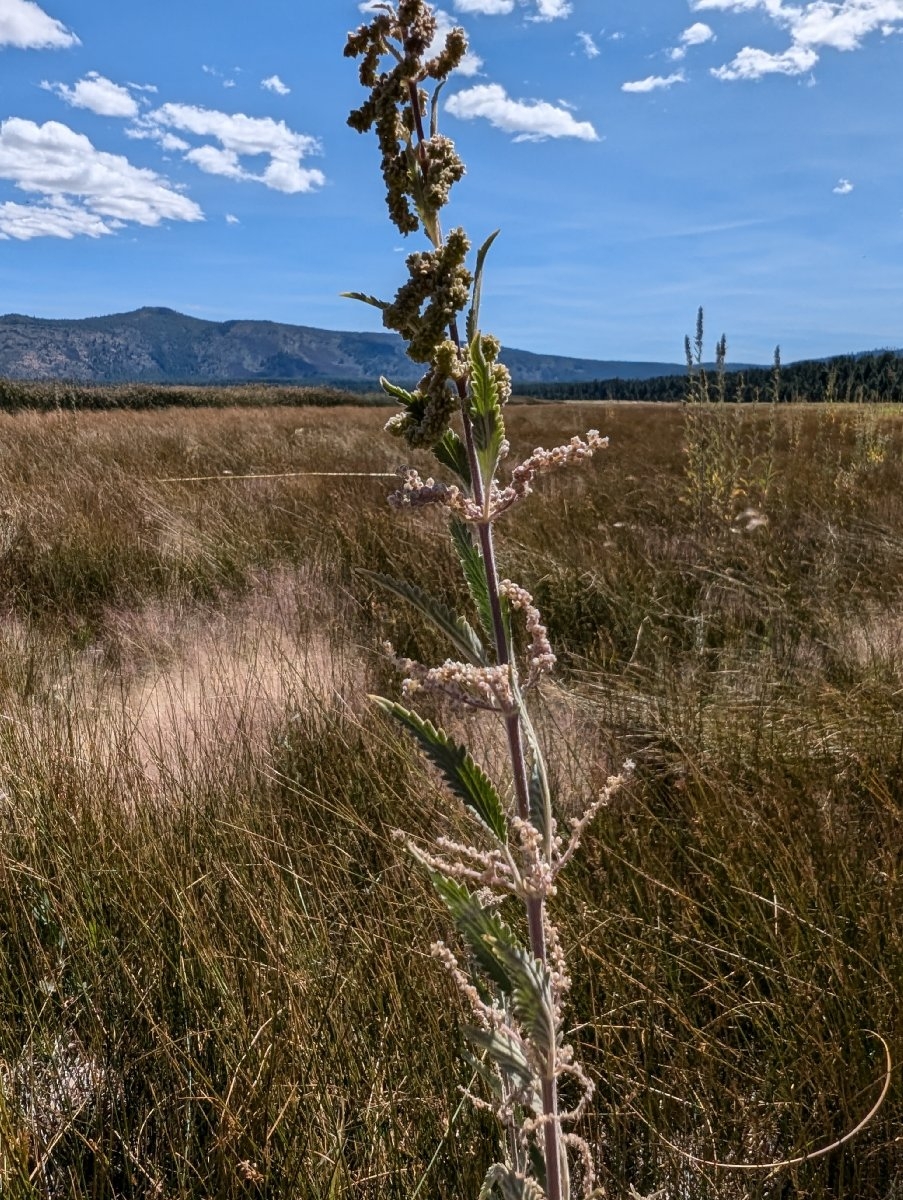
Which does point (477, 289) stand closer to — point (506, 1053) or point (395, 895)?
point (506, 1053)

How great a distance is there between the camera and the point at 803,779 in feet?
8.35

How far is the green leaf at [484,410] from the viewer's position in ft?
2.64

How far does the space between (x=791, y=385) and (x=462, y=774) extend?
72622mm

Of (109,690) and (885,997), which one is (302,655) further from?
(885,997)

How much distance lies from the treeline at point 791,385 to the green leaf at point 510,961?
536cm

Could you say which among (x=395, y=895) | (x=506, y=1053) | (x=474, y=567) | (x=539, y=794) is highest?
(x=474, y=567)

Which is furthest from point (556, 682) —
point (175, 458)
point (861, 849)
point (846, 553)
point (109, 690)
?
point (175, 458)

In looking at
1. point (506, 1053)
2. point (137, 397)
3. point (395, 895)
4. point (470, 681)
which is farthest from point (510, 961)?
point (137, 397)

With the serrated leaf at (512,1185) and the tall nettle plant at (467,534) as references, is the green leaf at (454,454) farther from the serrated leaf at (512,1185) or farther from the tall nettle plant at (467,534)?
the serrated leaf at (512,1185)

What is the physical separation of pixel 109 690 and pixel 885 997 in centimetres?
348

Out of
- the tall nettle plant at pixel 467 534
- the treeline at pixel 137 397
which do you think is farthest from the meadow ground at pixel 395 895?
the treeline at pixel 137 397

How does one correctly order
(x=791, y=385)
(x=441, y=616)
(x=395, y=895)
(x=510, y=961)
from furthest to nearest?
1. (x=791, y=385)
2. (x=395, y=895)
3. (x=441, y=616)
4. (x=510, y=961)

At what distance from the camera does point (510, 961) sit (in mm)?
744

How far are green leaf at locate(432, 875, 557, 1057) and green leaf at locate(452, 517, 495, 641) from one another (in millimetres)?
286
